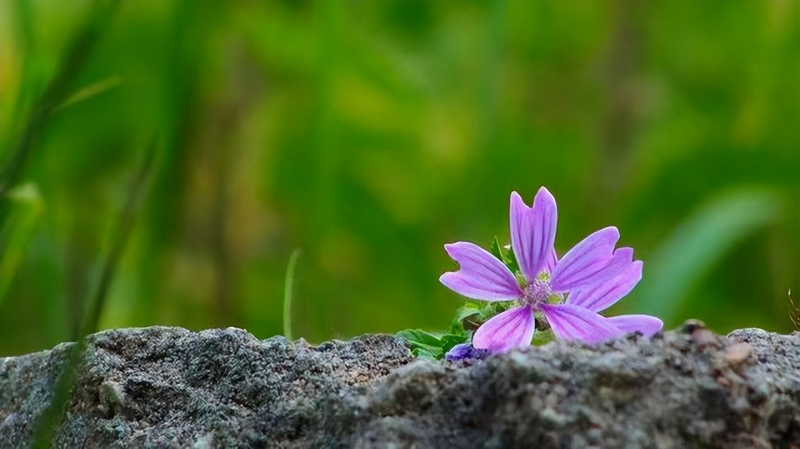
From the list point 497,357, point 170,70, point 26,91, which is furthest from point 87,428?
point 170,70

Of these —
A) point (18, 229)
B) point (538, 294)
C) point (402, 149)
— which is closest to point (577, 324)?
point (538, 294)

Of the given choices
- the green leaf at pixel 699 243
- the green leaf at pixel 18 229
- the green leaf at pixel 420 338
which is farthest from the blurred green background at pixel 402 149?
the green leaf at pixel 420 338

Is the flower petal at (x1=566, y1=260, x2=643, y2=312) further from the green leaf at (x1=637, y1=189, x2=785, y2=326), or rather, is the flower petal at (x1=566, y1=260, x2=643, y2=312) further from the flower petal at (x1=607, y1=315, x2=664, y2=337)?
the green leaf at (x1=637, y1=189, x2=785, y2=326)

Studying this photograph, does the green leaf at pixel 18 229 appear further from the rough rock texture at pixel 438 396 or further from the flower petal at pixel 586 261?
the flower petal at pixel 586 261

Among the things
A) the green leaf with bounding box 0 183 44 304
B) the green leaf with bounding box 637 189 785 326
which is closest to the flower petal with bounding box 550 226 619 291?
the green leaf with bounding box 0 183 44 304

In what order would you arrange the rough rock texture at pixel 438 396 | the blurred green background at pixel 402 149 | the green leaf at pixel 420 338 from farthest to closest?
the blurred green background at pixel 402 149 < the green leaf at pixel 420 338 < the rough rock texture at pixel 438 396
